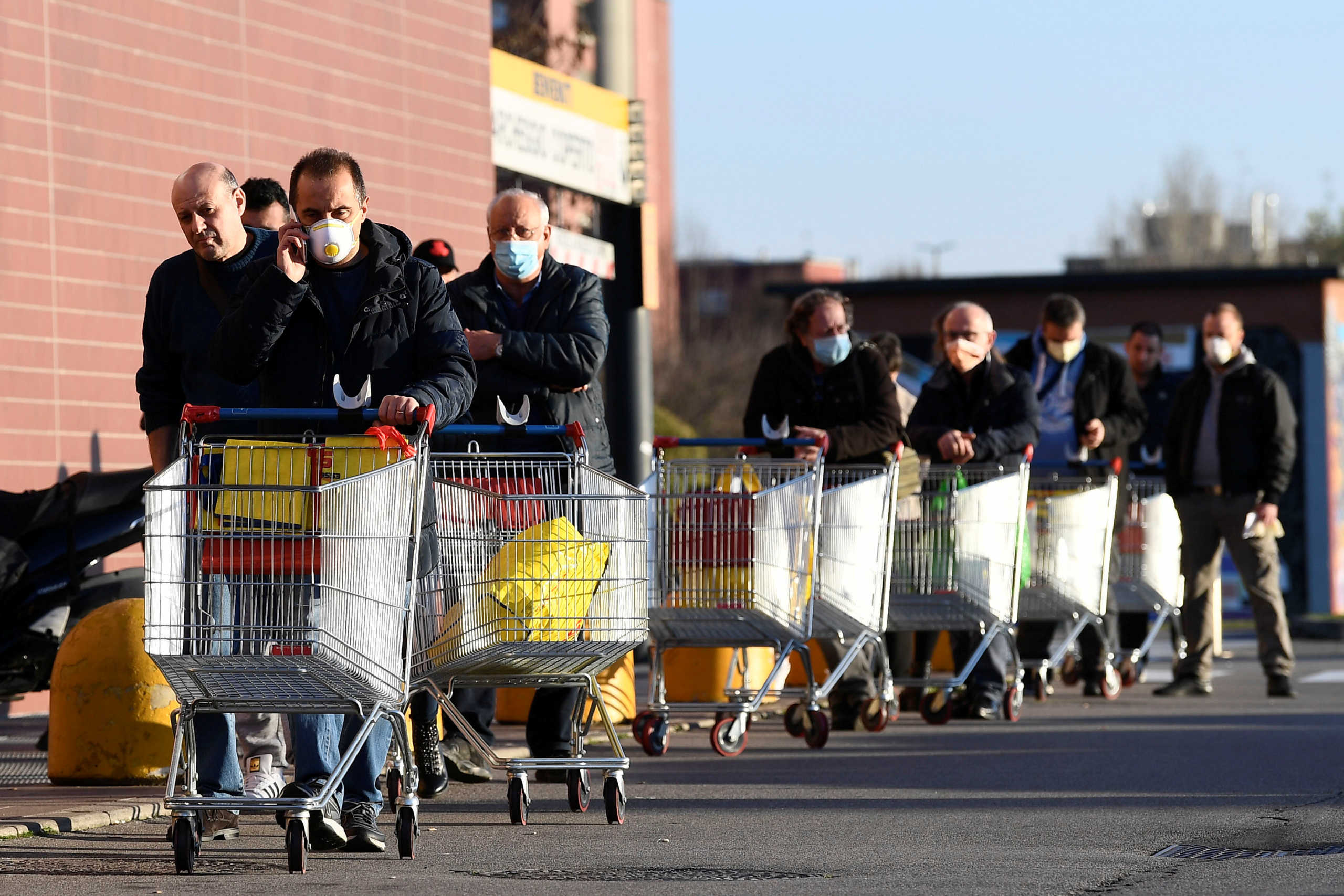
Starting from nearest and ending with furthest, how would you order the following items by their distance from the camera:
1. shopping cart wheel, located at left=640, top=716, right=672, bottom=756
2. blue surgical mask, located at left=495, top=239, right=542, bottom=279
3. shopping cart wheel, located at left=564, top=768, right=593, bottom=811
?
1. shopping cart wheel, located at left=564, top=768, right=593, bottom=811
2. blue surgical mask, located at left=495, top=239, right=542, bottom=279
3. shopping cart wheel, located at left=640, top=716, right=672, bottom=756

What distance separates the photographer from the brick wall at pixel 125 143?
437 inches

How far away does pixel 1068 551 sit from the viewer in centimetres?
1179

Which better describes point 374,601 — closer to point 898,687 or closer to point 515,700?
point 515,700

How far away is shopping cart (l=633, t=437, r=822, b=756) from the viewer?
359 inches

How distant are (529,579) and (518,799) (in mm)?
908

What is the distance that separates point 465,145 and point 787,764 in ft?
21.0

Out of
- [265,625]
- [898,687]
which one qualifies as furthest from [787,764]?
[265,625]

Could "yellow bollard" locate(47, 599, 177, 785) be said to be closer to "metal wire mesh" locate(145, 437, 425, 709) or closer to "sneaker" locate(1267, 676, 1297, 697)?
"metal wire mesh" locate(145, 437, 425, 709)

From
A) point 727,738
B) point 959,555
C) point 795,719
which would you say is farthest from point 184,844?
point 959,555

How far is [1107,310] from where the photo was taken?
Result: 25.6 metres

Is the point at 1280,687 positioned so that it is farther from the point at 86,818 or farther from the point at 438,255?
the point at 86,818

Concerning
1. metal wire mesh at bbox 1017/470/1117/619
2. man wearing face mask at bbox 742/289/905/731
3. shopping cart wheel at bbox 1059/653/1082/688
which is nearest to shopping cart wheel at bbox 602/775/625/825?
man wearing face mask at bbox 742/289/905/731

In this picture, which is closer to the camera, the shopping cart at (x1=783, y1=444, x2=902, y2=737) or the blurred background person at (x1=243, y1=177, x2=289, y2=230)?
the blurred background person at (x1=243, y1=177, x2=289, y2=230)

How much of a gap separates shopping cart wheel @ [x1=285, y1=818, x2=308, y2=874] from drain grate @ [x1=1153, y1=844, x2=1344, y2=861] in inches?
98.4
